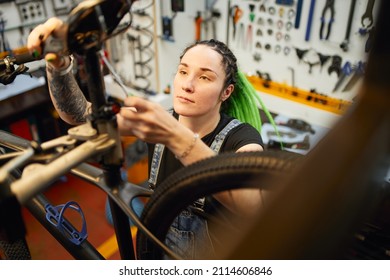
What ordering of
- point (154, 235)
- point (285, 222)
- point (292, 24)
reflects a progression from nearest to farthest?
point (285, 222), point (154, 235), point (292, 24)

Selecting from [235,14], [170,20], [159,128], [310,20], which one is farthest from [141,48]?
[159,128]

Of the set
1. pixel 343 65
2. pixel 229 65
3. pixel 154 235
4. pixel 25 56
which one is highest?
pixel 25 56

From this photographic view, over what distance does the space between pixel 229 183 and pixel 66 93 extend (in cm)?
61

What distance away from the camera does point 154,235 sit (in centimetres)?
59

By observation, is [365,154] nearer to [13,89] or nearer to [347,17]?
[347,17]

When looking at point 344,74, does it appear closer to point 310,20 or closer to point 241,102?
point 310,20

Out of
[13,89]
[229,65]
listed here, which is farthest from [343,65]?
[13,89]

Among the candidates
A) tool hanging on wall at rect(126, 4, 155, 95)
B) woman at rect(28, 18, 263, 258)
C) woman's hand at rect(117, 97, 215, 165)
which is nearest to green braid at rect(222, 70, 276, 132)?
woman at rect(28, 18, 263, 258)

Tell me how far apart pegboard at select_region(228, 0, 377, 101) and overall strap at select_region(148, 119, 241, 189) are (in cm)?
139

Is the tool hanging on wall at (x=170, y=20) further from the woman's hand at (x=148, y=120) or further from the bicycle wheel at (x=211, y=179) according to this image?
the bicycle wheel at (x=211, y=179)

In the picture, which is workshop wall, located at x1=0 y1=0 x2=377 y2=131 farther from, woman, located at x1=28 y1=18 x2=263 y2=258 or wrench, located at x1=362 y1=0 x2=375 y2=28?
woman, located at x1=28 y1=18 x2=263 y2=258

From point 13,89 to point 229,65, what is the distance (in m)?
2.10

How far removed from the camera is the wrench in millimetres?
2009

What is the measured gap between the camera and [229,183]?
509 mm
